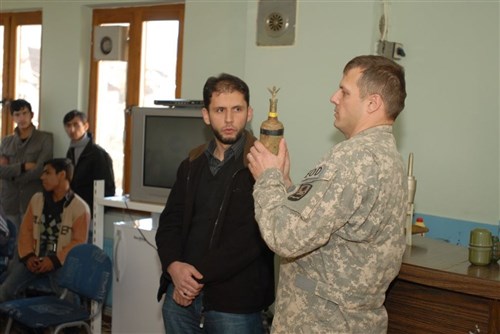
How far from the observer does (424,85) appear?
317cm

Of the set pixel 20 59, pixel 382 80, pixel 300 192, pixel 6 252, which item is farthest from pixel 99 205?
pixel 20 59

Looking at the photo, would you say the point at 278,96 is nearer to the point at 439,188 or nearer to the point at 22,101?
the point at 439,188

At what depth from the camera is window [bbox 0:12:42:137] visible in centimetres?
561

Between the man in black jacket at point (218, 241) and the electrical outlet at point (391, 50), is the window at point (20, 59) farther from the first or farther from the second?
the man in black jacket at point (218, 241)

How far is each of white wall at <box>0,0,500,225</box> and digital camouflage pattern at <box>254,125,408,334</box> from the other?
1461 millimetres

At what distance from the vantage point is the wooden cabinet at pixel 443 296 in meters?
1.72

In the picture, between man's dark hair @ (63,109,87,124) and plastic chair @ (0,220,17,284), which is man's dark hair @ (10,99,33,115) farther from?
plastic chair @ (0,220,17,284)

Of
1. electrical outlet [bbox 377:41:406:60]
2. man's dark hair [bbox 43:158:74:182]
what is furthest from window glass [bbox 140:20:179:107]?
electrical outlet [bbox 377:41:406:60]

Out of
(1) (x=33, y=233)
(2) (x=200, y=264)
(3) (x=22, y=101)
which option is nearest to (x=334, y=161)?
(2) (x=200, y=264)

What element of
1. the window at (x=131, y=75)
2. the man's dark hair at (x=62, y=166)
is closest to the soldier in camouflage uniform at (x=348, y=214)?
→ the man's dark hair at (x=62, y=166)

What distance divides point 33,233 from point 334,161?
288 cm

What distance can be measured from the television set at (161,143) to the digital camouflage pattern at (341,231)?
175 centimetres

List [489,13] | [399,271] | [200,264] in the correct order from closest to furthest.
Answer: [399,271] → [200,264] → [489,13]

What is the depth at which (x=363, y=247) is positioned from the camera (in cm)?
167
